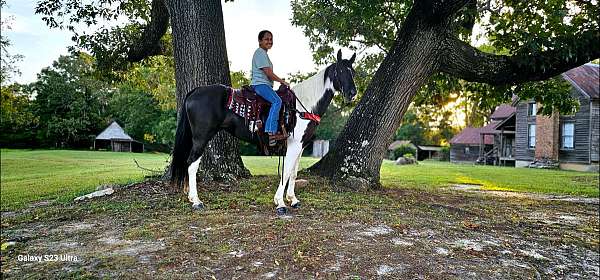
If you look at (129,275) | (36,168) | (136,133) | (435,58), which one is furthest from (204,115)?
(136,133)

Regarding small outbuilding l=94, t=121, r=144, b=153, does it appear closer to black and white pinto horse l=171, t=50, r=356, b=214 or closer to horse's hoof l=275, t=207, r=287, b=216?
black and white pinto horse l=171, t=50, r=356, b=214

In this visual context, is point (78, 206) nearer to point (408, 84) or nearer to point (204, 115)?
point (204, 115)

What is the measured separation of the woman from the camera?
514cm

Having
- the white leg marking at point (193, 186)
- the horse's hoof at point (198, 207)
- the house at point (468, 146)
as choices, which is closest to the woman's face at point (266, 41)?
the white leg marking at point (193, 186)

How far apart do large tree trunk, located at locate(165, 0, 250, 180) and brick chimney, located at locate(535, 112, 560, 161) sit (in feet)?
80.8

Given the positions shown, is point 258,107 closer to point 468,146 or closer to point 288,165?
point 288,165

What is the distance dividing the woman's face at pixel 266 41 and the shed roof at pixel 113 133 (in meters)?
39.3

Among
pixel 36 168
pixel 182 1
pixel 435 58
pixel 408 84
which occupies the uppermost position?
pixel 182 1

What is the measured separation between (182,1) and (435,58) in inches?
194

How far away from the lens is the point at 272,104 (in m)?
5.22

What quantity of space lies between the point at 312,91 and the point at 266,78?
27.8 inches

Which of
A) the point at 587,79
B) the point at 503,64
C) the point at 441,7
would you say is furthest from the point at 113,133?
the point at 587,79

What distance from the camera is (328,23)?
1124 cm

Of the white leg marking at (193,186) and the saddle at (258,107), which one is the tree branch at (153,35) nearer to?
the saddle at (258,107)
